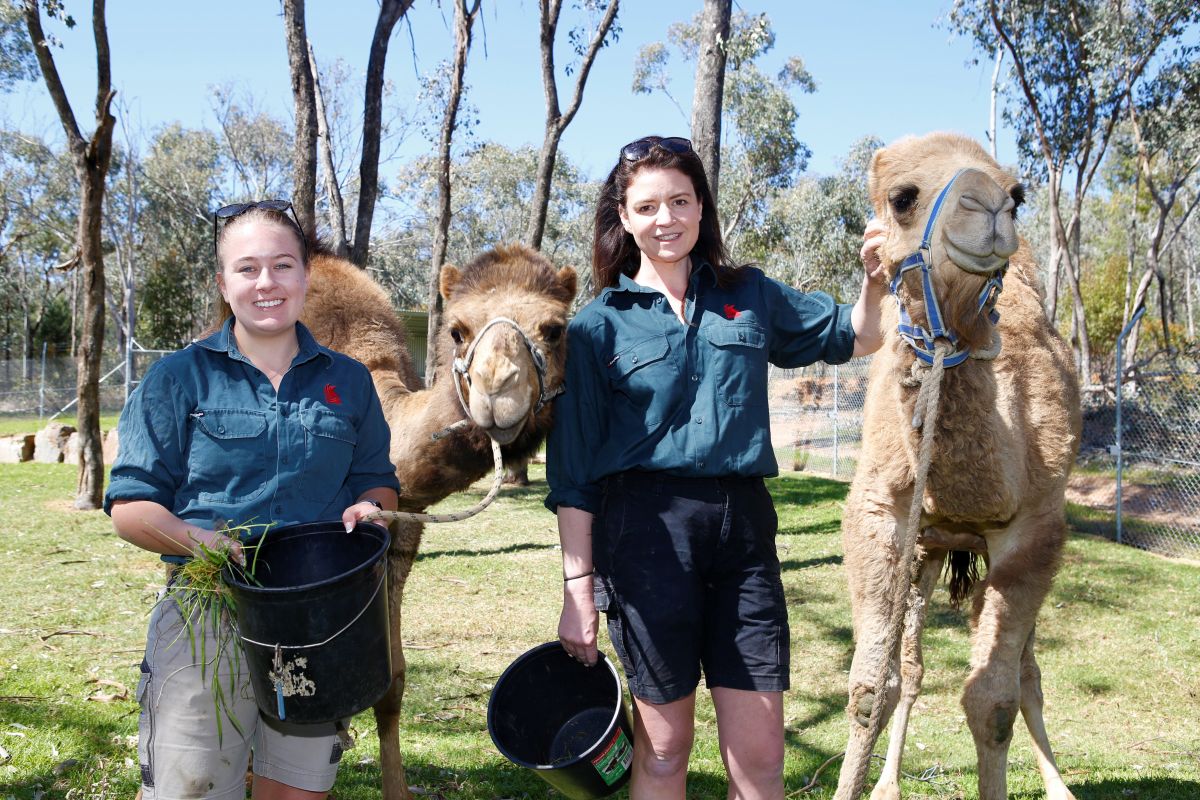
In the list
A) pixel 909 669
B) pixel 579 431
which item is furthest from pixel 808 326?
pixel 909 669

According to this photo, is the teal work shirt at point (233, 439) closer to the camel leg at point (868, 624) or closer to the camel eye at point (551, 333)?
the camel eye at point (551, 333)

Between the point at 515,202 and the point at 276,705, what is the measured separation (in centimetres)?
3652

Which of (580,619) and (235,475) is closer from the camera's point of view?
(235,475)

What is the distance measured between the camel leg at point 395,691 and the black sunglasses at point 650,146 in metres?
2.25

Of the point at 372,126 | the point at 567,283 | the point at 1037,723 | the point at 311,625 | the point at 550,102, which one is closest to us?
the point at 311,625

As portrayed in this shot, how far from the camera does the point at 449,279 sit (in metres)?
3.72

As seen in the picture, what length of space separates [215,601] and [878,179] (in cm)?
253

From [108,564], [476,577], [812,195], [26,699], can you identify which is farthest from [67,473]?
[812,195]

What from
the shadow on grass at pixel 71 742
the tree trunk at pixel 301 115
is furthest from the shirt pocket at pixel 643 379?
the tree trunk at pixel 301 115

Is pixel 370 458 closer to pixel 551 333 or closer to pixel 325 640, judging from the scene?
Answer: pixel 325 640

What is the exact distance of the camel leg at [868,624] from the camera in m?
3.37

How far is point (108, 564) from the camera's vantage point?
8672mm

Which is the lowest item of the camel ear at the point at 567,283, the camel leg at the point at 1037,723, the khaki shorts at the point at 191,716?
the camel leg at the point at 1037,723

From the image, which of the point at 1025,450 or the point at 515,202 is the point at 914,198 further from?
the point at 515,202
